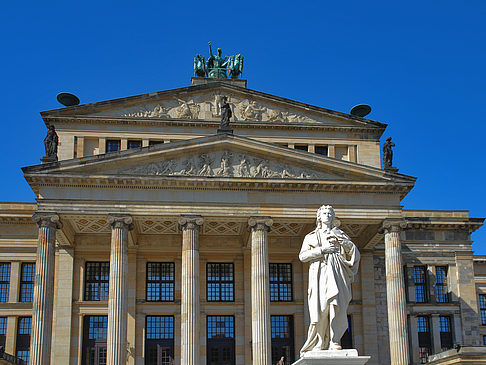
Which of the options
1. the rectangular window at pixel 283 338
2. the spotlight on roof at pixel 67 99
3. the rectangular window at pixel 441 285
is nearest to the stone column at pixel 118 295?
the rectangular window at pixel 283 338

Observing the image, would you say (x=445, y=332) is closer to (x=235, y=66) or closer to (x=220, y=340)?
(x=220, y=340)

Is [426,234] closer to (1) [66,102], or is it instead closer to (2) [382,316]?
(2) [382,316]

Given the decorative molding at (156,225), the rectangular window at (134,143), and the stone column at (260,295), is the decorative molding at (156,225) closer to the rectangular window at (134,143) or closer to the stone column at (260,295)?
the stone column at (260,295)

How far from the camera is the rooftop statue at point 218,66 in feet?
183

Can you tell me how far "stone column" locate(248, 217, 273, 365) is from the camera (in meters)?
40.6

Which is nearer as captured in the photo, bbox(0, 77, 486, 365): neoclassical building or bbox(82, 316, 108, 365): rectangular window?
bbox(0, 77, 486, 365): neoclassical building

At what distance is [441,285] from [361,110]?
1455 cm

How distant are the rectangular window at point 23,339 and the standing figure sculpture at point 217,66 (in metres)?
22.9

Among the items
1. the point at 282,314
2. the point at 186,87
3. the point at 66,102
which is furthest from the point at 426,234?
the point at 66,102

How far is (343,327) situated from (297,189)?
32273 mm

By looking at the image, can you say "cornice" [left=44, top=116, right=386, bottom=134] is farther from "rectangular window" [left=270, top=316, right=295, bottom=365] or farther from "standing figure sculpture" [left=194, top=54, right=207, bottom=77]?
"rectangular window" [left=270, top=316, right=295, bottom=365]

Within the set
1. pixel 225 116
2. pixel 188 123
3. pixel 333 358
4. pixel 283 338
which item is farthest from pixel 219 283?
pixel 333 358

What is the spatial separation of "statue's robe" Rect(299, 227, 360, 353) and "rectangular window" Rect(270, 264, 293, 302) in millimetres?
37779

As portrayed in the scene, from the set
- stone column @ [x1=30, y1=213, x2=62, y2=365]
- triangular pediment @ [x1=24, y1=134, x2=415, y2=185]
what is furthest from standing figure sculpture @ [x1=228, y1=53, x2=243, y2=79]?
stone column @ [x1=30, y1=213, x2=62, y2=365]
